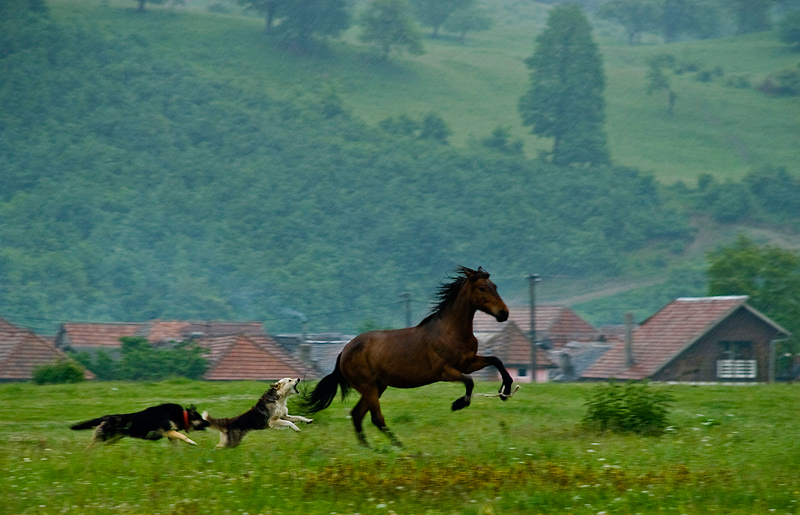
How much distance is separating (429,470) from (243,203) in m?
152

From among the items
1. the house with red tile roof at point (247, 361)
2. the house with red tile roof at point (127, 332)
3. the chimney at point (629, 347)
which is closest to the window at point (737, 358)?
the chimney at point (629, 347)

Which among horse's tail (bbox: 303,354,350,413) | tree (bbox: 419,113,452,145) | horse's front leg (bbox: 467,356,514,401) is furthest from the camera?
tree (bbox: 419,113,452,145)

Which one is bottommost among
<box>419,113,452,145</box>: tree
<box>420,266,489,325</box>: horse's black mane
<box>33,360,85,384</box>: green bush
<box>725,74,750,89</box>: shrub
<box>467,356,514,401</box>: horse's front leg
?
<box>33,360,85,384</box>: green bush

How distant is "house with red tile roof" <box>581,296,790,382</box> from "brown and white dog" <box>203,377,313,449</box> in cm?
5142

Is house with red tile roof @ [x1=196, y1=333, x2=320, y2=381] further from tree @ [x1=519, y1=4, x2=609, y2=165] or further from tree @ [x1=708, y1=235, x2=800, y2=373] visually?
tree @ [x1=519, y1=4, x2=609, y2=165]

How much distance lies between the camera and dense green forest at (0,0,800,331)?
5300 inches

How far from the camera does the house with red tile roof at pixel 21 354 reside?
62.4 meters

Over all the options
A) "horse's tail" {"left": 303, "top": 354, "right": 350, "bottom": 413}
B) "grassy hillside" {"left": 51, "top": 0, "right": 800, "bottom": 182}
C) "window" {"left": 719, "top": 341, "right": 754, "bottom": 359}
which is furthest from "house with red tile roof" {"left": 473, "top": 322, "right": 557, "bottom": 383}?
"grassy hillside" {"left": 51, "top": 0, "right": 800, "bottom": 182}

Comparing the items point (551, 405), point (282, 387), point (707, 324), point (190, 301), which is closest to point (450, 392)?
point (551, 405)

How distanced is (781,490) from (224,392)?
52.6 ft

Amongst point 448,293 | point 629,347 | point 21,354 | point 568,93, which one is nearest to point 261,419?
point 448,293

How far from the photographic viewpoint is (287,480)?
10.6 m

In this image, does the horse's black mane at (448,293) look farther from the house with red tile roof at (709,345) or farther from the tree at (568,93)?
the tree at (568,93)

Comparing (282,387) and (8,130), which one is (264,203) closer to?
(8,130)
